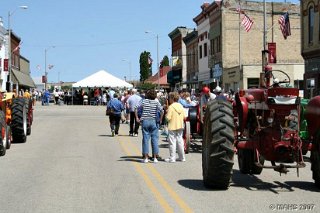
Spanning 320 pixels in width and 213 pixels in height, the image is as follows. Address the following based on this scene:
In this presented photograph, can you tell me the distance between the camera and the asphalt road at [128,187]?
773cm

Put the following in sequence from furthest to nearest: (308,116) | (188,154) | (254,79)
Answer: (254,79)
(188,154)
(308,116)

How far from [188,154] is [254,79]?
1318 inches

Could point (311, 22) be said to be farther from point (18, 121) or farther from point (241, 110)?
point (241, 110)

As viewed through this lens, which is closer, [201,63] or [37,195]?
[37,195]

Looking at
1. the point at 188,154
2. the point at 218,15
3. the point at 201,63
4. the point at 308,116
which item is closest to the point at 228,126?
the point at 308,116

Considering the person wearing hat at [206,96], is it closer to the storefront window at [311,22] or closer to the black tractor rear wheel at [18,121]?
the black tractor rear wheel at [18,121]

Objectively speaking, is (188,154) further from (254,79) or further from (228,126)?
(254,79)

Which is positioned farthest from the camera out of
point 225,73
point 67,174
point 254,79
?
point 225,73

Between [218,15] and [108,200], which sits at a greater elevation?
[218,15]

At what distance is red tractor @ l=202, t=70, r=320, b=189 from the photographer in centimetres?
843

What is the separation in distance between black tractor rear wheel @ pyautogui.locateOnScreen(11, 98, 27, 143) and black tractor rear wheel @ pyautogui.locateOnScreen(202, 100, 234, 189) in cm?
1022

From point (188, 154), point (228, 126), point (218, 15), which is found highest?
point (218, 15)

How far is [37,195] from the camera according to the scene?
28.5 ft

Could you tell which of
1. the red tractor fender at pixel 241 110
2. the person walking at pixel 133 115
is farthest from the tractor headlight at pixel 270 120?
the person walking at pixel 133 115
